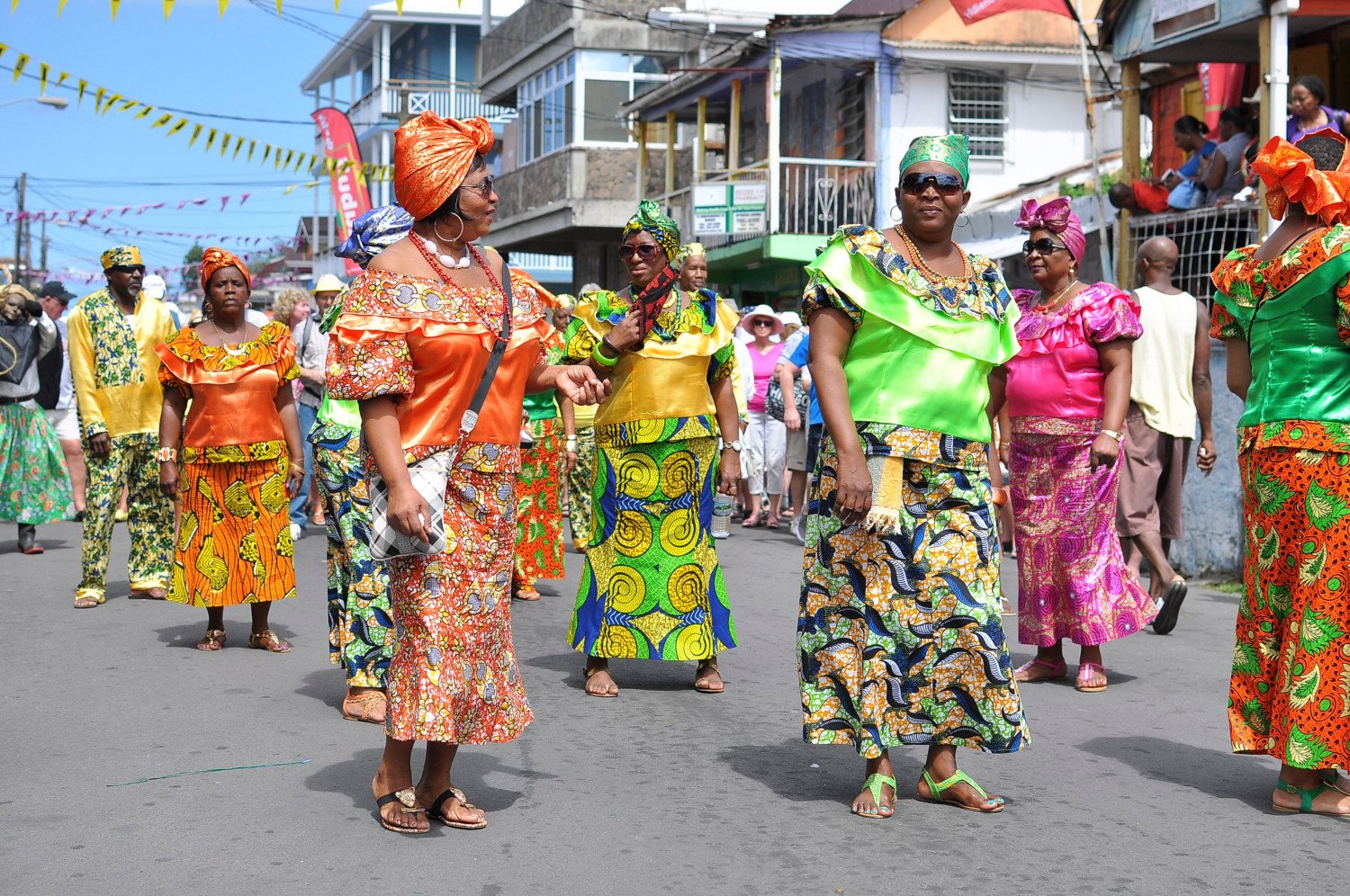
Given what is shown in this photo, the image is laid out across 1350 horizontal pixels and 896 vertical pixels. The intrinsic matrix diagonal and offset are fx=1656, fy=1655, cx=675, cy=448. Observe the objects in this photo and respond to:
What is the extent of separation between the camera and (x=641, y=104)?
29.7m

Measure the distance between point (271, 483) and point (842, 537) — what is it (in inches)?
168

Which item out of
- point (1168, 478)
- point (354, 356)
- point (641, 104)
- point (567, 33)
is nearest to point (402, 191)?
point (354, 356)

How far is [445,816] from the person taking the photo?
5098 mm

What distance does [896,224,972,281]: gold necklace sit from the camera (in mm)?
5359

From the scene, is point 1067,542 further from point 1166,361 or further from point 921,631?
point 1166,361

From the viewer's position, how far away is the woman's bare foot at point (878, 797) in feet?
17.3

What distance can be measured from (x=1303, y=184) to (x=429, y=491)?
3.08m

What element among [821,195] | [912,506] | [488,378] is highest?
[821,195]

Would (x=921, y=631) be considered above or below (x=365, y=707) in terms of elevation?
above

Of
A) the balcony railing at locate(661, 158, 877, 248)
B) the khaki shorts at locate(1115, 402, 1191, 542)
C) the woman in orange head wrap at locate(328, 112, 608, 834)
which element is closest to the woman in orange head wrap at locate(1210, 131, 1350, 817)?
the woman in orange head wrap at locate(328, 112, 608, 834)

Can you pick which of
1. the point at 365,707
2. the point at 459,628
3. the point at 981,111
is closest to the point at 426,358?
the point at 459,628

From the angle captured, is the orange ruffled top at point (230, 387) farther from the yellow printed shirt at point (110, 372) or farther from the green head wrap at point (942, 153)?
the green head wrap at point (942, 153)

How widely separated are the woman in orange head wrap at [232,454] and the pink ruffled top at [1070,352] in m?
3.73

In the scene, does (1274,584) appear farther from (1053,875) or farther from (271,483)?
(271,483)
